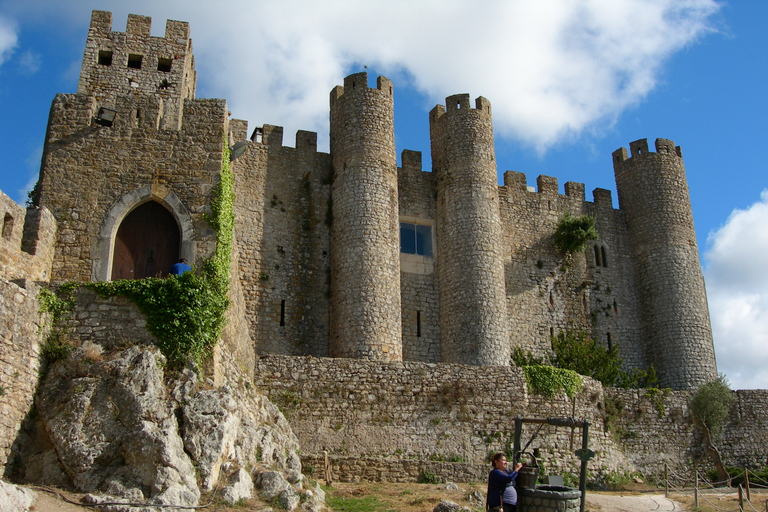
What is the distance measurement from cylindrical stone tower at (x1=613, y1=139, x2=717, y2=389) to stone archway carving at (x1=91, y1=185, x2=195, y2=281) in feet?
63.2

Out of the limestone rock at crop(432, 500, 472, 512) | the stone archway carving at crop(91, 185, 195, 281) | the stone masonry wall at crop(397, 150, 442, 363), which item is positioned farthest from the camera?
the stone masonry wall at crop(397, 150, 442, 363)

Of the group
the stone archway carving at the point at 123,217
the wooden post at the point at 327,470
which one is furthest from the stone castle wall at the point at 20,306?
the wooden post at the point at 327,470

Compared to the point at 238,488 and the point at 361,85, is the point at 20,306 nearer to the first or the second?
the point at 238,488

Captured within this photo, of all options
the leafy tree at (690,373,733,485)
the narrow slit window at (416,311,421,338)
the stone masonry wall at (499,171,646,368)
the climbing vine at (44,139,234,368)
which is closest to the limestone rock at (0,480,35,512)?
the climbing vine at (44,139,234,368)

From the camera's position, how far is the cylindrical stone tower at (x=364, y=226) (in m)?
22.1

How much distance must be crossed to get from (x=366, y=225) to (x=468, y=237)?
12.8 ft

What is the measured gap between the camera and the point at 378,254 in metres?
23.2

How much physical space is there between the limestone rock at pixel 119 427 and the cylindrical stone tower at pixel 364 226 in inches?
383

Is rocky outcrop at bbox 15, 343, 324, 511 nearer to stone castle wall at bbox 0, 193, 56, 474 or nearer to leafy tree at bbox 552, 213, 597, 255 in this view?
stone castle wall at bbox 0, 193, 56, 474

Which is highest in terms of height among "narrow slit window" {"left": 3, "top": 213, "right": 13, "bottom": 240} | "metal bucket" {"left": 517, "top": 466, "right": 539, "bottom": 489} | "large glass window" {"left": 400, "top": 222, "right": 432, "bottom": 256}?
"large glass window" {"left": 400, "top": 222, "right": 432, "bottom": 256}

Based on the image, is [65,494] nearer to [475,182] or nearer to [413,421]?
[413,421]

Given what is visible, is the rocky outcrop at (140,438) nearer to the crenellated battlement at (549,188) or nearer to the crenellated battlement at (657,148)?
the crenellated battlement at (549,188)

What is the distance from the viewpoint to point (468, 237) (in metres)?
25.3

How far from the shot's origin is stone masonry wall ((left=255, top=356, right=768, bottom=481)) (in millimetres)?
17766
